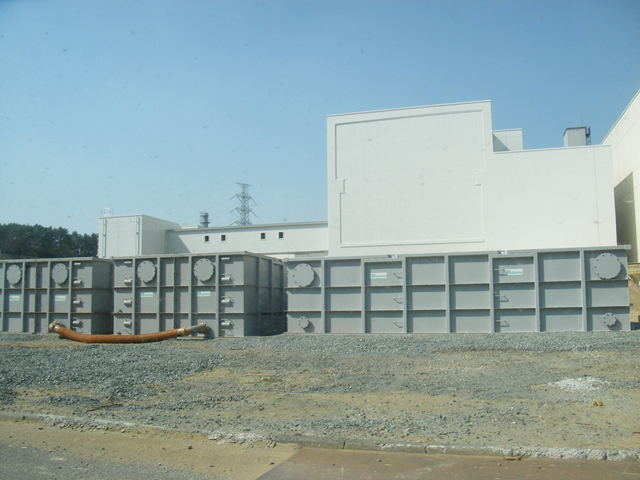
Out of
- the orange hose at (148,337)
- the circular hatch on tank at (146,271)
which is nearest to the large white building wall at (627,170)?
the orange hose at (148,337)

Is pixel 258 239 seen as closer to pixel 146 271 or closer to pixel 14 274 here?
pixel 14 274

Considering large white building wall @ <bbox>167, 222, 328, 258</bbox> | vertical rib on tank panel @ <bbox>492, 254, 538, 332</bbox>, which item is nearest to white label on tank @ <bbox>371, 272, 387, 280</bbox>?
vertical rib on tank panel @ <bbox>492, 254, 538, 332</bbox>

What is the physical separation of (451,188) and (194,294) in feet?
63.5

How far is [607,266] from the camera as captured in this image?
1338cm

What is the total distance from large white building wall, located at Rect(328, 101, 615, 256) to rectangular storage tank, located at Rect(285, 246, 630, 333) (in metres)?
15.5

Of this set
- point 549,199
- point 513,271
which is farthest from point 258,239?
point 513,271

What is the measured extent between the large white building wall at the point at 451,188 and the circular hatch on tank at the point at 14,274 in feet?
60.4

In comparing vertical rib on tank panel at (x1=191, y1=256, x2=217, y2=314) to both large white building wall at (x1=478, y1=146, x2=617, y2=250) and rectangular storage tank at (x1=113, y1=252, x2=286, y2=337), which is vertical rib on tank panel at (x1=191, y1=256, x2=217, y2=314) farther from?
large white building wall at (x1=478, y1=146, x2=617, y2=250)

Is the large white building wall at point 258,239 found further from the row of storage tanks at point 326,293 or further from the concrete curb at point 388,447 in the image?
the concrete curb at point 388,447

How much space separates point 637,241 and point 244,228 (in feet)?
86.7

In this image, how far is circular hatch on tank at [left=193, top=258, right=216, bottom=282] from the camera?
15.4 meters

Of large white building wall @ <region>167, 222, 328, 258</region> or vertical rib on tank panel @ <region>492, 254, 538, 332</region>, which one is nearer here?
vertical rib on tank panel @ <region>492, 254, 538, 332</region>

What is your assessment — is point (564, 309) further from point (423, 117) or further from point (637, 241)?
point (423, 117)

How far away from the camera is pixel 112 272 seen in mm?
17547
